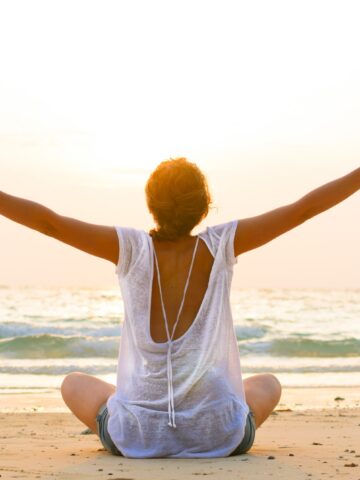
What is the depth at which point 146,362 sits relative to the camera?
418cm

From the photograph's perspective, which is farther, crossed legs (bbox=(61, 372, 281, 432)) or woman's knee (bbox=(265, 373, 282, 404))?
woman's knee (bbox=(265, 373, 282, 404))

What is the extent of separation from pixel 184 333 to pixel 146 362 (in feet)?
0.73

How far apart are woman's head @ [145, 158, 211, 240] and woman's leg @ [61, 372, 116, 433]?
87cm

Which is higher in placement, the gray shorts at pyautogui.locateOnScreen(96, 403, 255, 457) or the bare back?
the bare back

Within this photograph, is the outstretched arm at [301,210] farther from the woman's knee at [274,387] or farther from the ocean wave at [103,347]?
the ocean wave at [103,347]

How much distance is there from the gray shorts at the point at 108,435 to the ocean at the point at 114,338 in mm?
6979

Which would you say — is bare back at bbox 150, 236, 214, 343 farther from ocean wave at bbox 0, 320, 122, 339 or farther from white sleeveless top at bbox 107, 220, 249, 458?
ocean wave at bbox 0, 320, 122, 339

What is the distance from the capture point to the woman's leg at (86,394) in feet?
14.6

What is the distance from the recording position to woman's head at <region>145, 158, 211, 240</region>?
161 inches

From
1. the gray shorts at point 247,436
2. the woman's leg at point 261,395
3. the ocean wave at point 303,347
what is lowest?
the ocean wave at point 303,347

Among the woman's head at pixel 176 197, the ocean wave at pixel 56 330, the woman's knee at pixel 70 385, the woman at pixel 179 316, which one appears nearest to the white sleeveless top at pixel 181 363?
the woman at pixel 179 316

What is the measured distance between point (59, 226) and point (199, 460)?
1281 millimetres

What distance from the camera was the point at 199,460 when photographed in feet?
13.9

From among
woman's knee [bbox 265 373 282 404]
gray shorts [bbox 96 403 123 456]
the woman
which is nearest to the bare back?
the woman
